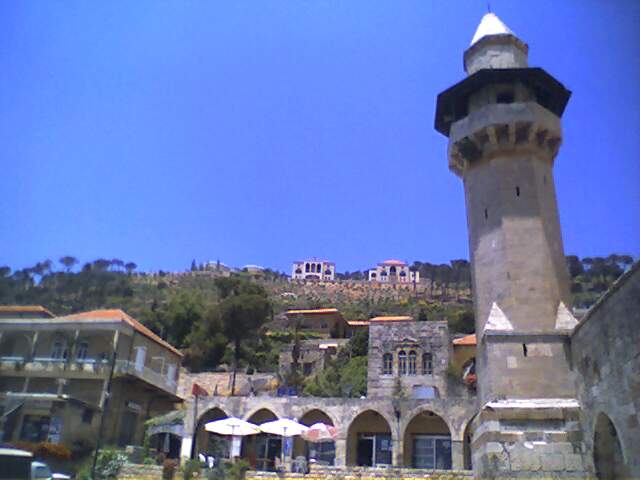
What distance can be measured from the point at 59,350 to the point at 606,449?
89.6 ft

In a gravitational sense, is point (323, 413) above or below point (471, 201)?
below

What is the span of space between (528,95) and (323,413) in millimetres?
18250

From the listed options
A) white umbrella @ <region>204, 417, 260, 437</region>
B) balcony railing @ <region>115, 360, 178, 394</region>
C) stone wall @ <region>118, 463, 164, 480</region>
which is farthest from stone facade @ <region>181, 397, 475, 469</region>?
stone wall @ <region>118, 463, 164, 480</region>

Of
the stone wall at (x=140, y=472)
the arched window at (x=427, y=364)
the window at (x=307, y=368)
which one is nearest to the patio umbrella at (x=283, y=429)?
the stone wall at (x=140, y=472)

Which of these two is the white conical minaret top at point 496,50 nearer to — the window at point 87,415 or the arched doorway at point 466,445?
the arched doorway at point 466,445

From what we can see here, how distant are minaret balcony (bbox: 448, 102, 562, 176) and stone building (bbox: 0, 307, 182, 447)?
1983 centimetres

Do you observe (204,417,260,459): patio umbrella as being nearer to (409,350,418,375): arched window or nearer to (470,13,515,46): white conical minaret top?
(470,13,515,46): white conical minaret top

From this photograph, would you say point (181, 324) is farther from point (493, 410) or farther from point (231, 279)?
point (493, 410)

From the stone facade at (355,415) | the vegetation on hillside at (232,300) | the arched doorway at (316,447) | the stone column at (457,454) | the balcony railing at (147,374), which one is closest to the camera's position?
the stone column at (457,454)

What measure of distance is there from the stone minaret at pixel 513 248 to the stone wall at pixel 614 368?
2.53ft

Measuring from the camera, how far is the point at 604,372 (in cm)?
1138

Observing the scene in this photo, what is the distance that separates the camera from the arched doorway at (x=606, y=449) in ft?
38.7

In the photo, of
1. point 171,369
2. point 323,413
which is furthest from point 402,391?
point 171,369

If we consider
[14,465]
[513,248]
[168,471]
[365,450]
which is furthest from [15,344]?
[513,248]
